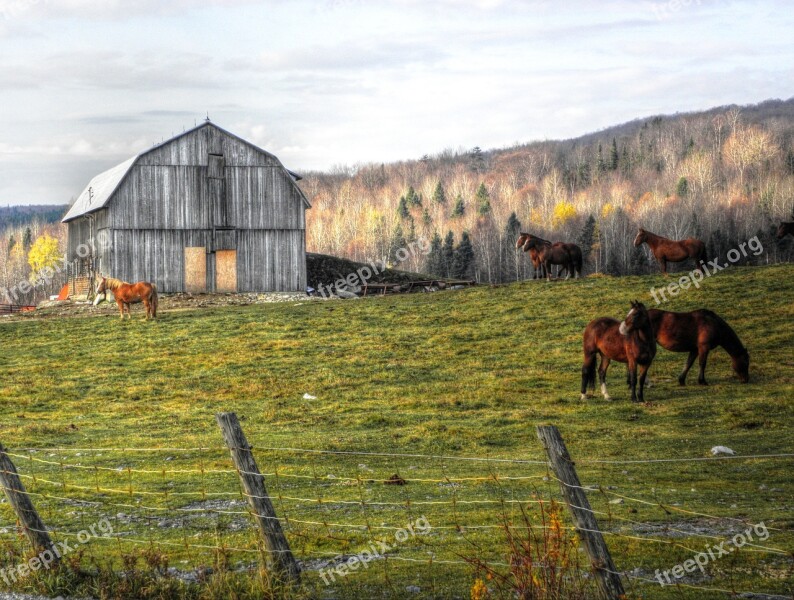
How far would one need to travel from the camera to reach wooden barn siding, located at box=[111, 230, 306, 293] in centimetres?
4262

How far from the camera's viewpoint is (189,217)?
142 feet

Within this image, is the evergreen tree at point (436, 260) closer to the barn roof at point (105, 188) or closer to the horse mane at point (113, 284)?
the barn roof at point (105, 188)

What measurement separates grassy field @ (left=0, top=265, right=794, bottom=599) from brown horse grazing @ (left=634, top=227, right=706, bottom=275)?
1.45 m

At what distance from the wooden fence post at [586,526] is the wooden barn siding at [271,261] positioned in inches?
1504

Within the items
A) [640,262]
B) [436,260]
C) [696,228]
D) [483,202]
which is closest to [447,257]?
[436,260]

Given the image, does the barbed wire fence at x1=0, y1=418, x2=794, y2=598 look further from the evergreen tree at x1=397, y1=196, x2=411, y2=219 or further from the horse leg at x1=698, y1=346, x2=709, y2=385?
the evergreen tree at x1=397, y1=196, x2=411, y2=219

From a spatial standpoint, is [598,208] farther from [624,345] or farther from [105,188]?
[624,345]

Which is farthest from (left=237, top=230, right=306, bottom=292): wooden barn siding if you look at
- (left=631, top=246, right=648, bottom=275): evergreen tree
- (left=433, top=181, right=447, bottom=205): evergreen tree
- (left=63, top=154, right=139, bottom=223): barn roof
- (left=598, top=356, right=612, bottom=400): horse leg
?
(left=433, top=181, right=447, bottom=205): evergreen tree

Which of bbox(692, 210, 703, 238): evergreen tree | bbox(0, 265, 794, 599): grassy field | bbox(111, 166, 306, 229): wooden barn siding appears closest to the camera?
bbox(0, 265, 794, 599): grassy field

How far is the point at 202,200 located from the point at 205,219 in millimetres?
937

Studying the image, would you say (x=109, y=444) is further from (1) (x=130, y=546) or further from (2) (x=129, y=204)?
(2) (x=129, y=204)

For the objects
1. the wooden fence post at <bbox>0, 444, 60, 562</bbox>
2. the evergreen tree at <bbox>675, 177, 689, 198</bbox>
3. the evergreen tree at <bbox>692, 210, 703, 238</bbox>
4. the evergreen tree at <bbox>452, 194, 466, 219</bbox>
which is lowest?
the wooden fence post at <bbox>0, 444, 60, 562</bbox>

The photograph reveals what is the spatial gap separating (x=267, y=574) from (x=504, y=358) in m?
18.3

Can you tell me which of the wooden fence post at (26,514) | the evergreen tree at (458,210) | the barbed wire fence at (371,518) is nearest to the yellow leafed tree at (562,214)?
the evergreen tree at (458,210)
